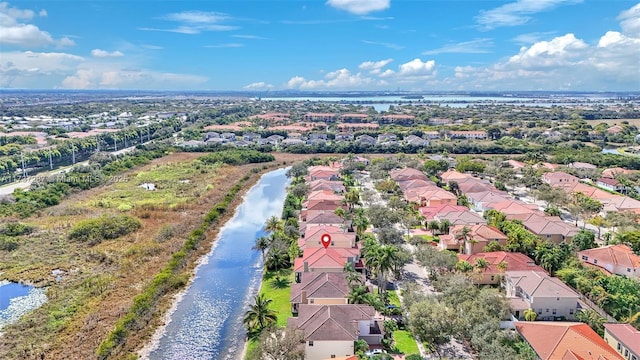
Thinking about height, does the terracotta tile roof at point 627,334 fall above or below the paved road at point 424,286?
above

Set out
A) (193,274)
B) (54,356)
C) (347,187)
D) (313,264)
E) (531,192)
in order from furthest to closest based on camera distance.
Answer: (347,187), (531,192), (193,274), (313,264), (54,356)

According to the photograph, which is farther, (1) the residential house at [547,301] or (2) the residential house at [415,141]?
(2) the residential house at [415,141]

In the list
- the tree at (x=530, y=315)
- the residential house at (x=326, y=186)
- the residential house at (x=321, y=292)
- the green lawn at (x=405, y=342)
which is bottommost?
the green lawn at (x=405, y=342)

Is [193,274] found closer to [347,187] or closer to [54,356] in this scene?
[54,356]

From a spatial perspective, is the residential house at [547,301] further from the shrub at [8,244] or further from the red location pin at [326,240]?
the shrub at [8,244]

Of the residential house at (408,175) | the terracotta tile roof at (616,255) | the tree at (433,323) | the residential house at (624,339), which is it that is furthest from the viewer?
the residential house at (408,175)

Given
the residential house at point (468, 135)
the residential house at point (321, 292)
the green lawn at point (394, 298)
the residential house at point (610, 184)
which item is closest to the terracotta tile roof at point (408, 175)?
the residential house at point (610, 184)

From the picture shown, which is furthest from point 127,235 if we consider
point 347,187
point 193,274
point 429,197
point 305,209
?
point 429,197

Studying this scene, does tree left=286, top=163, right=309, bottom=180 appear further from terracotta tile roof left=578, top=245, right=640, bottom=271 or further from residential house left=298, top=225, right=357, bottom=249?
terracotta tile roof left=578, top=245, right=640, bottom=271
